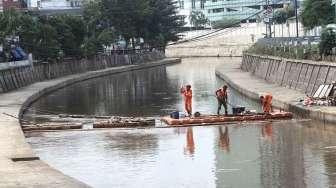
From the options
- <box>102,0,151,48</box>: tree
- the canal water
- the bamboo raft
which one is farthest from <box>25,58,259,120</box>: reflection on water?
<box>102,0,151,48</box>: tree

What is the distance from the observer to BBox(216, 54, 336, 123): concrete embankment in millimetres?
36125

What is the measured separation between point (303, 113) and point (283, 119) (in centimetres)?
154

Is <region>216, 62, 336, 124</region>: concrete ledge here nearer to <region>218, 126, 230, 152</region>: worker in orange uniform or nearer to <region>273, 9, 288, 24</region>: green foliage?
<region>218, 126, 230, 152</region>: worker in orange uniform

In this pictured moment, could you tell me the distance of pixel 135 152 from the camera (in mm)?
27391

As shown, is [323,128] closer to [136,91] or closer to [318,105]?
[318,105]

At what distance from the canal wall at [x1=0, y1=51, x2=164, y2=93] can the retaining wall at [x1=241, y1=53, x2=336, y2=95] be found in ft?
69.6

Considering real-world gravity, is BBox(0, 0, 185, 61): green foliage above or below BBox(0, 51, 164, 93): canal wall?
above

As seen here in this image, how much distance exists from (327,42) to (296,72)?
409 cm

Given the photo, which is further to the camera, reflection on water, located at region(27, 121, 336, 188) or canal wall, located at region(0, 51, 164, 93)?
canal wall, located at region(0, 51, 164, 93)

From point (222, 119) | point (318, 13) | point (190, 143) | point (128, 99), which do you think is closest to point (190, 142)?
point (190, 143)


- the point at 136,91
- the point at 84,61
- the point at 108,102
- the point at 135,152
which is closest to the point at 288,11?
the point at 84,61

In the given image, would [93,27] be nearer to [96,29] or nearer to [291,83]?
[96,29]

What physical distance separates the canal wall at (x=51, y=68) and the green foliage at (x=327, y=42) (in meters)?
24.7

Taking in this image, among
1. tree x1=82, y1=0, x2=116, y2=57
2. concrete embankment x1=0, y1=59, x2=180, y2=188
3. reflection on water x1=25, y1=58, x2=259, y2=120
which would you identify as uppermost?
tree x1=82, y1=0, x2=116, y2=57
